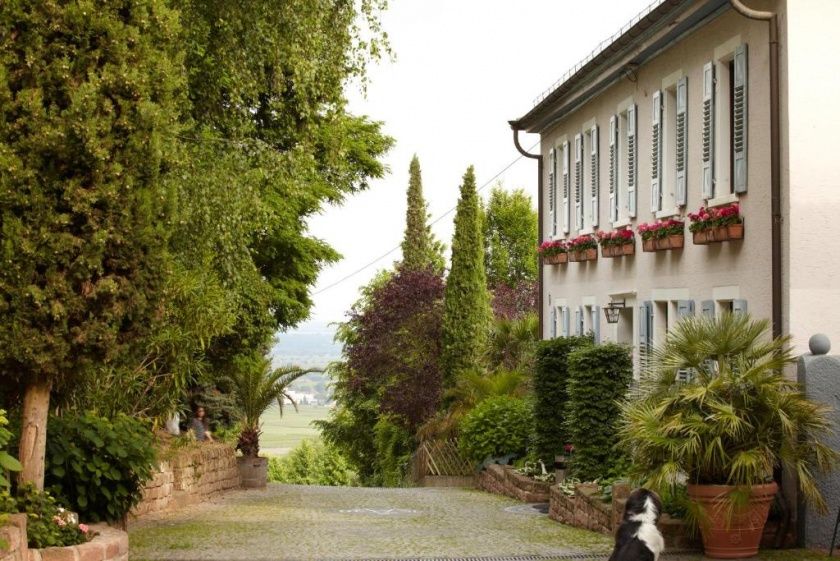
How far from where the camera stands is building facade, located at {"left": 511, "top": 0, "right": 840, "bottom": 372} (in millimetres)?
13906

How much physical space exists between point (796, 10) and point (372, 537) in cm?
734

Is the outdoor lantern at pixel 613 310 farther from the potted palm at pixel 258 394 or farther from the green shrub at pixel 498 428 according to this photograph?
the potted palm at pixel 258 394

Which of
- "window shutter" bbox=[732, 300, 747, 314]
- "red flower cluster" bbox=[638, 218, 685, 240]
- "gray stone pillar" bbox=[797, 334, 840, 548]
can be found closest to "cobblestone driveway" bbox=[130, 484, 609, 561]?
"gray stone pillar" bbox=[797, 334, 840, 548]

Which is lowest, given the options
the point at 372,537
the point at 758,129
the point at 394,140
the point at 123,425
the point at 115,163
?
the point at 372,537

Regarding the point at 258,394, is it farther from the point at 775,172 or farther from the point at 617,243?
the point at 775,172

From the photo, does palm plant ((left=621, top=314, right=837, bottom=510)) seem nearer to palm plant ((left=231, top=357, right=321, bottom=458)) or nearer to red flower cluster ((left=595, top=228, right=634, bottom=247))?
red flower cluster ((left=595, top=228, right=634, bottom=247))

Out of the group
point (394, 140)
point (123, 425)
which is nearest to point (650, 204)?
point (123, 425)

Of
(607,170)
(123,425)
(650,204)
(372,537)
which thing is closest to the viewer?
(123,425)

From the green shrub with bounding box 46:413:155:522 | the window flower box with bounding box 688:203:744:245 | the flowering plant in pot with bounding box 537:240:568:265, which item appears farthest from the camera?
the flowering plant in pot with bounding box 537:240:568:265

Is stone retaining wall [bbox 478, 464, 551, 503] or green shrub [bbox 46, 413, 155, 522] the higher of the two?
green shrub [bbox 46, 413, 155, 522]

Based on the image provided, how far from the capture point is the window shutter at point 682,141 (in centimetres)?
1769

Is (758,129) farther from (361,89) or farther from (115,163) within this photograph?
(115,163)

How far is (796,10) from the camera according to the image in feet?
45.9

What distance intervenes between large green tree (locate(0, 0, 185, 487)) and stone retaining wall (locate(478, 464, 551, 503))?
34.2 ft
